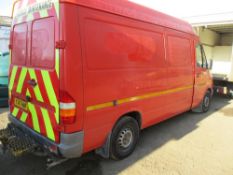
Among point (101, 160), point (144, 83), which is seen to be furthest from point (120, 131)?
point (144, 83)

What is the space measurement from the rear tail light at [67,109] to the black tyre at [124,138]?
932mm

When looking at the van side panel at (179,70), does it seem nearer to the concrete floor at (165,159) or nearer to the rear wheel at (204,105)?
the concrete floor at (165,159)

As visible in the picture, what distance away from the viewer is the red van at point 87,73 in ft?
8.77

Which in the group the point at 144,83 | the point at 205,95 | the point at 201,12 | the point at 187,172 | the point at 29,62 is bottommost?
the point at 187,172

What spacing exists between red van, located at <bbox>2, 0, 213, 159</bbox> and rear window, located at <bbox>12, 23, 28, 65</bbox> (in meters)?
0.01

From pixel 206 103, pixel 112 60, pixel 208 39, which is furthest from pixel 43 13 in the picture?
pixel 208 39

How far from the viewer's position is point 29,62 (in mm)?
3189

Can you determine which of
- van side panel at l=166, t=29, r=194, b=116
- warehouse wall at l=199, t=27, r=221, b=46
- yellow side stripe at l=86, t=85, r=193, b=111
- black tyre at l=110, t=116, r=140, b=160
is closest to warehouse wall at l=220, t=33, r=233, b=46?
warehouse wall at l=199, t=27, r=221, b=46

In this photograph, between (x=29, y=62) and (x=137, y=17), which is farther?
(x=137, y=17)

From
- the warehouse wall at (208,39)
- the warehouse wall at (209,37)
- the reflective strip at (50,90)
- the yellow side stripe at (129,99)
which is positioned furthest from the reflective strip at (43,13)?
the warehouse wall at (209,37)

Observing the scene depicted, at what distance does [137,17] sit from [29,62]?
5.93ft

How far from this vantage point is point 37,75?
3014mm

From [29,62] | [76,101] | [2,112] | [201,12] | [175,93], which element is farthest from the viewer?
[201,12]

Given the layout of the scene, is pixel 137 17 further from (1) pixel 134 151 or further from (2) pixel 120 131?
(1) pixel 134 151
